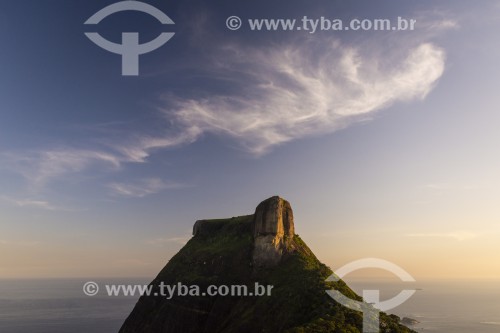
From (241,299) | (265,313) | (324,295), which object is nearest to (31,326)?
(241,299)

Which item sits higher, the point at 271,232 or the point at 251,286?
the point at 271,232

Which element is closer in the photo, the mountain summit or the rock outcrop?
the mountain summit

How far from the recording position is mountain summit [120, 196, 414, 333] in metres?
64.5

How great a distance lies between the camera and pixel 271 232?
87.3 meters

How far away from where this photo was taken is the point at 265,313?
69.7m

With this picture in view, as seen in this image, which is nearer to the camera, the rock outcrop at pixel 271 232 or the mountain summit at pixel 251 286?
the mountain summit at pixel 251 286

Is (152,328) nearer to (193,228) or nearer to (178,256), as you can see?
(178,256)

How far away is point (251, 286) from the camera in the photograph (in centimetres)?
8231

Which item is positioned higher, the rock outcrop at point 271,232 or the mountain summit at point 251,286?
the rock outcrop at point 271,232

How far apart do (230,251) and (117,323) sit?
121 metres

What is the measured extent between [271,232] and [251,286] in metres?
13.5

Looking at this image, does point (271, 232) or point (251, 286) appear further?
point (271, 232)

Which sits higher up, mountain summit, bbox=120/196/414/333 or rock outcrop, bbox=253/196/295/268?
rock outcrop, bbox=253/196/295/268

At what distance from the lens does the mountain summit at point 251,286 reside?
64500 millimetres
